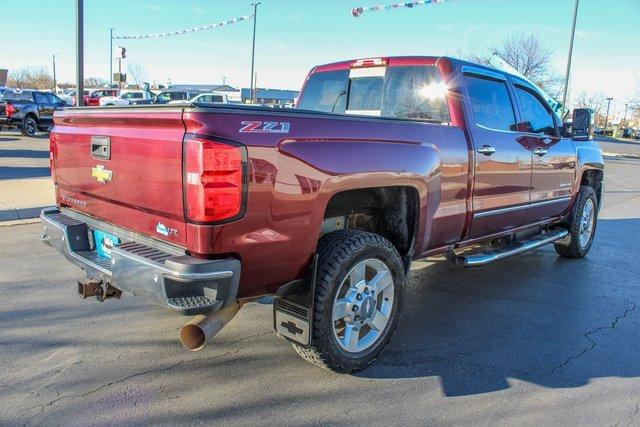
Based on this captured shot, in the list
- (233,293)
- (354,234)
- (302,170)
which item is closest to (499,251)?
(354,234)

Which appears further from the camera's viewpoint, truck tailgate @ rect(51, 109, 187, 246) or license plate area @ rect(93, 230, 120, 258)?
license plate area @ rect(93, 230, 120, 258)

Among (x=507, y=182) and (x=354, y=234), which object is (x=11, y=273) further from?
(x=507, y=182)

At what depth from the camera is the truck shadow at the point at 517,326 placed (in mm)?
3523

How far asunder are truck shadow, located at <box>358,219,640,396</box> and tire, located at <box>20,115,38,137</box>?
18.6 meters

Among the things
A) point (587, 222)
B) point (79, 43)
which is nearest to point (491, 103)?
point (587, 222)

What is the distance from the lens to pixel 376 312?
3547 mm

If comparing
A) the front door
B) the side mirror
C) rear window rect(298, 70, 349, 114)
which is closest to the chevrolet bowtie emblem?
rear window rect(298, 70, 349, 114)

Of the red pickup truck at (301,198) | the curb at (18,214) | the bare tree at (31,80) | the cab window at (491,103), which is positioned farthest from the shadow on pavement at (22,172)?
the bare tree at (31,80)

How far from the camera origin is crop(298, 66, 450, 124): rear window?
14.3ft

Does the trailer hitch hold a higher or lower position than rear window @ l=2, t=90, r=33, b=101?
lower

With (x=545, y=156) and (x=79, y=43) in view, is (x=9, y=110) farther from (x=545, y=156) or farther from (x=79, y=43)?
(x=545, y=156)

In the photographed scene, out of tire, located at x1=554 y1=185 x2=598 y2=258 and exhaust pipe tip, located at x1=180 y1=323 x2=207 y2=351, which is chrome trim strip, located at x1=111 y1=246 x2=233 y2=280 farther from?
tire, located at x1=554 y1=185 x2=598 y2=258

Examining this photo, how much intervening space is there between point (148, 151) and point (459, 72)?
2.66 meters

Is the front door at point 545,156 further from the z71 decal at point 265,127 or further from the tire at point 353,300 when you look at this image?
the z71 decal at point 265,127
